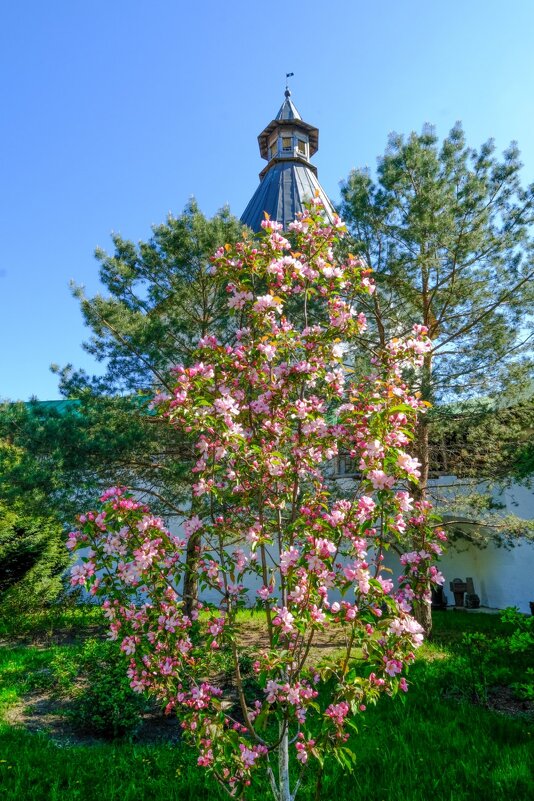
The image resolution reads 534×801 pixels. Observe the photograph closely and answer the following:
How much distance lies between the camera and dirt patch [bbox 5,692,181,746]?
16.6 feet

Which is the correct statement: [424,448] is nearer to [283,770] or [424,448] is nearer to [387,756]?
[387,756]

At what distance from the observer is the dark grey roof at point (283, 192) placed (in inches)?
765

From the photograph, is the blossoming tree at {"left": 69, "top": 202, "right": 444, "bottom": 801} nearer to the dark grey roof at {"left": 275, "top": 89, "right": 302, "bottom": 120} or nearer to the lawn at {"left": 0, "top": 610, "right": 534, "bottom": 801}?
the lawn at {"left": 0, "top": 610, "right": 534, "bottom": 801}

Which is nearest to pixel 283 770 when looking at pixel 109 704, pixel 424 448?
pixel 109 704

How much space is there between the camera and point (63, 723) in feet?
17.9

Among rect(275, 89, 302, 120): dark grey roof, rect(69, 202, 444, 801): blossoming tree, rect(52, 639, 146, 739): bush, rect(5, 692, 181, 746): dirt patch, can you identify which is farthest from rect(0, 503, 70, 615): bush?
rect(275, 89, 302, 120): dark grey roof

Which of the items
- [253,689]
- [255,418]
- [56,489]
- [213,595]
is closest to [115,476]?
[56,489]

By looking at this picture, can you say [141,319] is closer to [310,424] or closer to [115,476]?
[115,476]

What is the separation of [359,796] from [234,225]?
7.80m

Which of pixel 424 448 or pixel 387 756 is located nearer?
pixel 387 756

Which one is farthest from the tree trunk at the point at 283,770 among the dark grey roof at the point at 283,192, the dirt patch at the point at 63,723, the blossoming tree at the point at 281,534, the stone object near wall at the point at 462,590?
the dark grey roof at the point at 283,192

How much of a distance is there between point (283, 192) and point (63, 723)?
1973cm

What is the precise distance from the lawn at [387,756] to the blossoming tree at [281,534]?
129 centimetres

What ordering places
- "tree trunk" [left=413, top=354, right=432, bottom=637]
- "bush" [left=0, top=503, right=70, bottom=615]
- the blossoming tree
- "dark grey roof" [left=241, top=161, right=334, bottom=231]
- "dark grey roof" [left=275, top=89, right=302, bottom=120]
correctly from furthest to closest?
"dark grey roof" [left=275, top=89, right=302, bottom=120], "dark grey roof" [left=241, top=161, right=334, bottom=231], "bush" [left=0, top=503, right=70, bottom=615], "tree trunk" [left=413, top=354, right=432, bottom=637], the blossoming tree
